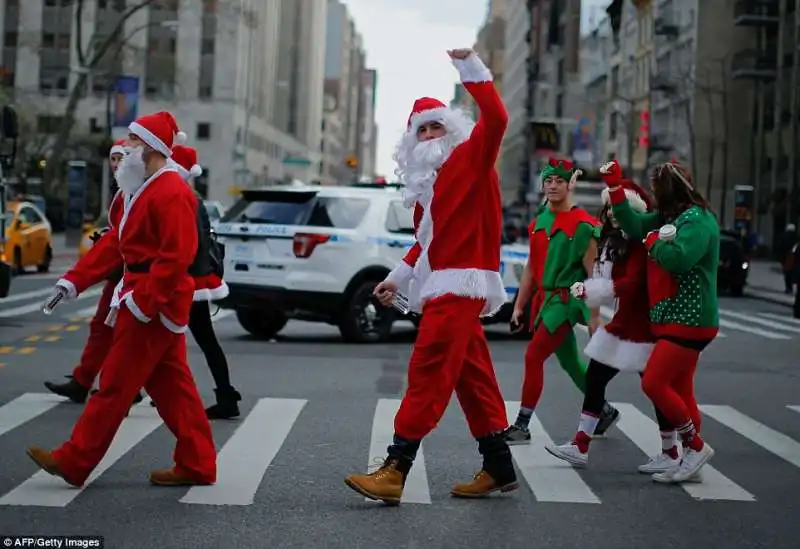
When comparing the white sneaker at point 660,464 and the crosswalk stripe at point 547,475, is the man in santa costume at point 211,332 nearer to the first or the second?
the crosswalk stripe at point 547,475

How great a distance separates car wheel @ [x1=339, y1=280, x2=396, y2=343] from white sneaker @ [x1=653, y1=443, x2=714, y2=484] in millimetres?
8836

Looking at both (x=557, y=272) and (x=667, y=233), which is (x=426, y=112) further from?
(x=557, y=272)

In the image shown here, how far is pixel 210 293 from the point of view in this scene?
1009 cm


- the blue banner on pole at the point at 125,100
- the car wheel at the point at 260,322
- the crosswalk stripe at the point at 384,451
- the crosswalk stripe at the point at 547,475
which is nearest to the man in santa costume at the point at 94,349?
the crosswalk stripe at the point at 384,451

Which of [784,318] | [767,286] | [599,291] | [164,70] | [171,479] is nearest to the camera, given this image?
[171,479]

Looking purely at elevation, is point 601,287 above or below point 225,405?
above

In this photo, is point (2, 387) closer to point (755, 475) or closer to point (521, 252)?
point (755, 475)

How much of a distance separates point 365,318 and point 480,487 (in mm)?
9865

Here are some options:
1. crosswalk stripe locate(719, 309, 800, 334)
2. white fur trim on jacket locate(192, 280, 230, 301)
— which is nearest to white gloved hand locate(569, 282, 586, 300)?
white fur trim on jacket locate(192, 280, 230, 301)

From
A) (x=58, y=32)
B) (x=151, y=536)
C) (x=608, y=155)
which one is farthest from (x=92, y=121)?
(x=151, y=536)

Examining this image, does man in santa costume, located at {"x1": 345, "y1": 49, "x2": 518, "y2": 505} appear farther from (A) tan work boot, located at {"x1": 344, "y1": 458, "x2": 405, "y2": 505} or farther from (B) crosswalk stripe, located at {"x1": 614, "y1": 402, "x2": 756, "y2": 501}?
(B) crosswalk stripe, located at {"x1": 614, "y1": 402, "x2": 756, "y2": 501}

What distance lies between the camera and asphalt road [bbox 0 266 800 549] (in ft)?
21.2

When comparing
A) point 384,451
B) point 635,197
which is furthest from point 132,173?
point 635,197

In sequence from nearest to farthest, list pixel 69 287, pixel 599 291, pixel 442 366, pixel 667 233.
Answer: pixel 442 366 → pixel 69 287 → pixel 667 233 → pixel 599 291
